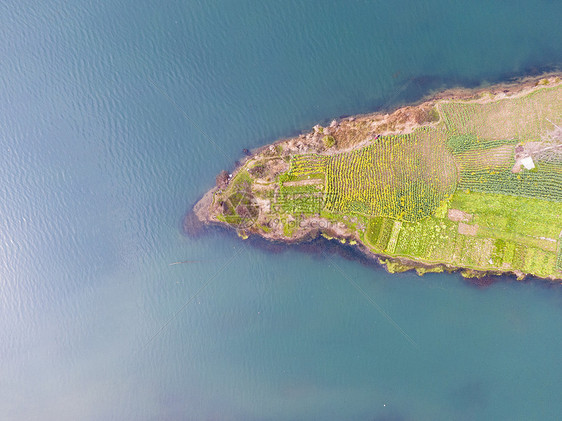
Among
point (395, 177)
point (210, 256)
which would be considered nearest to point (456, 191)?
point (395, 177)

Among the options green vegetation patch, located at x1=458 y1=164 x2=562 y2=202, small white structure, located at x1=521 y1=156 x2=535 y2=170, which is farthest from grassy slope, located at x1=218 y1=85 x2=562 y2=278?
small white structure, located at x1=521 y1=156 x2=535 y2=170

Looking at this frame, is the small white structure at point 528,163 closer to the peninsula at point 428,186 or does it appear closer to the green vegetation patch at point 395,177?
the peninsula at point 428,186

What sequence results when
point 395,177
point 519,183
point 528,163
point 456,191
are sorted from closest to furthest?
point 528,163
point 519,183
point 456,191
point 395,177

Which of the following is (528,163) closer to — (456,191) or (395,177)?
(456,191)

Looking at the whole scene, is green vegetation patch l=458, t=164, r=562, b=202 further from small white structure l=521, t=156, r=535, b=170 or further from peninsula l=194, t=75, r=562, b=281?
small white structure l=521, t=156, r=535, b=170

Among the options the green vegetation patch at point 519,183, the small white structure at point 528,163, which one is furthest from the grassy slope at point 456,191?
the small white structure at point 528,163

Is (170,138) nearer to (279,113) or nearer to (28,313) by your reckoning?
(279,113)
